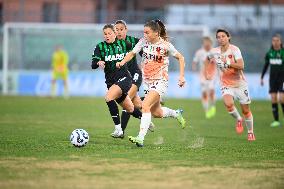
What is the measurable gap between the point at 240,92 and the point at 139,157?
4788mm

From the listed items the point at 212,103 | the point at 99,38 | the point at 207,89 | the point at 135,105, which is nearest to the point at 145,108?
the point at 135,105

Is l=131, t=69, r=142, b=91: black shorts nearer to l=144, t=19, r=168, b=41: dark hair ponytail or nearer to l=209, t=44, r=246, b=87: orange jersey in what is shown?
l=209, t=44, r=246, b=87: orange jersey

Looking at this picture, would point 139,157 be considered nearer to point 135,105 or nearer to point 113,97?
point 113,97

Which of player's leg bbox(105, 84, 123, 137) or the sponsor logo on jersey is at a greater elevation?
the sponsor logo on jersey

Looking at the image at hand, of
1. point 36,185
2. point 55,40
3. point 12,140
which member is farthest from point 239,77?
point 55,40

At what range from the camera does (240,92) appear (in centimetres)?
1659

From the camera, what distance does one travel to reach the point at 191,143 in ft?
50.3

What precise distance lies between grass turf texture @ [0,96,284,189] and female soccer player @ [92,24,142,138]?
0.73 m

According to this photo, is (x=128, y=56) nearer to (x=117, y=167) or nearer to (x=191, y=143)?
(x=191, y=143)

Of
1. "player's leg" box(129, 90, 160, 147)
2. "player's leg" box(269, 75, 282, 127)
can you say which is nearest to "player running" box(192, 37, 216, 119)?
"player's leg" box(269, 75, 282, 127)

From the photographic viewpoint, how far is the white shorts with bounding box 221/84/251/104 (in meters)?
16.5

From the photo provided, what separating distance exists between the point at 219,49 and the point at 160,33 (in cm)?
263

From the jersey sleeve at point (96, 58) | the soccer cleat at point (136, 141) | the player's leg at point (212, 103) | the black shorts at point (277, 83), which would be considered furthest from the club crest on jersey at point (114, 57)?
the player's leg at point (212, 103)

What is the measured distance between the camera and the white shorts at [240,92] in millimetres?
16516
